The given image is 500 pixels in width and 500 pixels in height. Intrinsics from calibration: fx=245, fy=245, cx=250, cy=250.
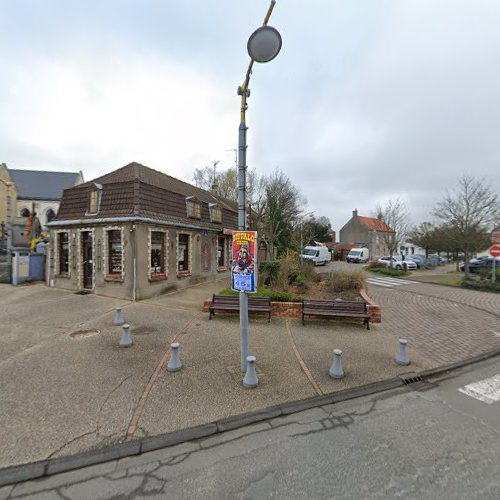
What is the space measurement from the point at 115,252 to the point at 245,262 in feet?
27.1

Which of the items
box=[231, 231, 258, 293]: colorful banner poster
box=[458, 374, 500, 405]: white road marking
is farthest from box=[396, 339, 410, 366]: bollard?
box=[231, 231, 258, 293]: colorful banner poster

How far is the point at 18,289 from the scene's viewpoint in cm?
1138

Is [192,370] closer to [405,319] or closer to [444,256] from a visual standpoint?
[405,319]

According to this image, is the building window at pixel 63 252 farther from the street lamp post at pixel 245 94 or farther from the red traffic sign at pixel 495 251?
the red traffic sign at pixel 495 251

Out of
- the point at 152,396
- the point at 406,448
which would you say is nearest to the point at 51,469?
the point at 152,396

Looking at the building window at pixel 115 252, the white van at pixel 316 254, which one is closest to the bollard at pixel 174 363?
the building window at pixel 115 252

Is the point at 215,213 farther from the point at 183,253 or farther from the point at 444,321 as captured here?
the point at 444,321

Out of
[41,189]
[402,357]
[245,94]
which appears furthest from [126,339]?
[41,189]

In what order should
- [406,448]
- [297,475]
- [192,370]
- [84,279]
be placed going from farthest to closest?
[84,279] → [192,370] → [406,448] → [297,475]

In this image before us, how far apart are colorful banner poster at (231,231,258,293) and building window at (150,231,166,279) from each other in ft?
24.1

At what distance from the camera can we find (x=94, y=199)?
10.6m

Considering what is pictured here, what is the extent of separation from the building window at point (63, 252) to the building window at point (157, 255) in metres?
4.48

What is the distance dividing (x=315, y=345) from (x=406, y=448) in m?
2.85

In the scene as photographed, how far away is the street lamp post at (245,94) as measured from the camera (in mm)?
3361
